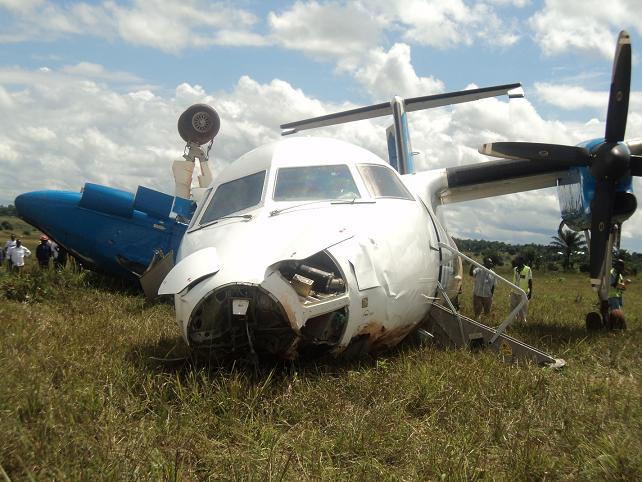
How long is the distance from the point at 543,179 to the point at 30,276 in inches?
408

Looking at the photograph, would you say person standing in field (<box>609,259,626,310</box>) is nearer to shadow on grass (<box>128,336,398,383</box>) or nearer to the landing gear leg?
the landing gear leg

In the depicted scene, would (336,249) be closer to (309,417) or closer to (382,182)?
(309,417)

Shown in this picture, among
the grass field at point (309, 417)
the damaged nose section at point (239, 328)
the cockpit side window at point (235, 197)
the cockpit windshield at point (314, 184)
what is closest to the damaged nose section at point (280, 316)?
the damaged nose section at point (239, 328)

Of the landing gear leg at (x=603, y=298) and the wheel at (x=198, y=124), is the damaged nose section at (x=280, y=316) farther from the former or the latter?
the wheel at (x=198, y=124)

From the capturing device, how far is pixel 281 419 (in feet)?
13.9

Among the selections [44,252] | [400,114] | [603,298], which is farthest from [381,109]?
[44,252]

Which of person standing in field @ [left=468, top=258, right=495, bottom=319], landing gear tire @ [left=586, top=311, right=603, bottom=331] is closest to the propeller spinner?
landing gear tire @ [left=586, top=311, right=603, bottom=331]

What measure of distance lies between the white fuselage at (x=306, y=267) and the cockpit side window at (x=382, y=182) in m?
0.02

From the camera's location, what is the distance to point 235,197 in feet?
21.3

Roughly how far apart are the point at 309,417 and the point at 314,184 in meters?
2.73

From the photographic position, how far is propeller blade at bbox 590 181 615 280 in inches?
411

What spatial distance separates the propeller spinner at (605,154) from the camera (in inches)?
410

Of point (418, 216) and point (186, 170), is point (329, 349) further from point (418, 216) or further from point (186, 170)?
point (186, 170)

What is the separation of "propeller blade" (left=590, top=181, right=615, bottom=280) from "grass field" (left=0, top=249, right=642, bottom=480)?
4.18m
